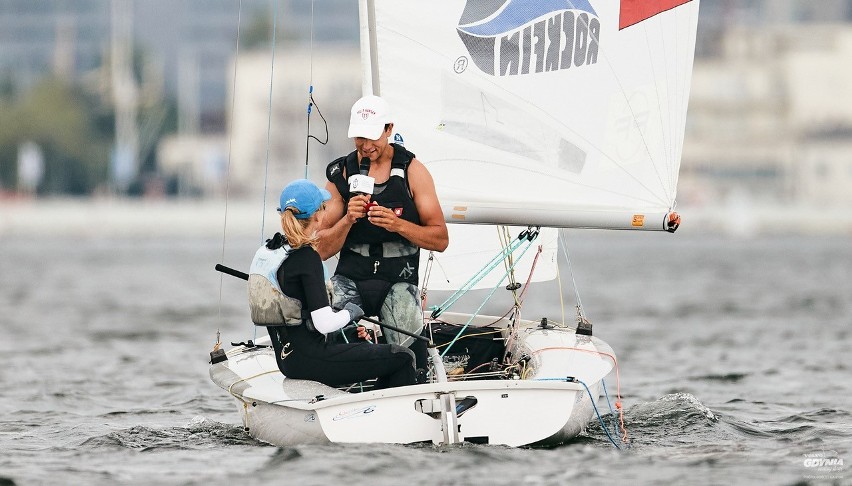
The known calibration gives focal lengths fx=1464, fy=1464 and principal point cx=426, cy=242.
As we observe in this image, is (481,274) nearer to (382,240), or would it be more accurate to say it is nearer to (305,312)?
(382,240)

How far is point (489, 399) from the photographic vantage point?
29.7 ft

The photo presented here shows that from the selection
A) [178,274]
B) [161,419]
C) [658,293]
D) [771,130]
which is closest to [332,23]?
[771,130]

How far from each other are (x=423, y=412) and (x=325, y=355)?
29.9 inches

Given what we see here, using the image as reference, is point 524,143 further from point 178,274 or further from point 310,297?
point 178,274

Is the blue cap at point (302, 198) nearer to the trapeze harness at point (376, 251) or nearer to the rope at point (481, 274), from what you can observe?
the trapeze harness at point (376, 251)

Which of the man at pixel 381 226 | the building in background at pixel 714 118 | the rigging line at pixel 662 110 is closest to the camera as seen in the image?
the man at pixel 381 226

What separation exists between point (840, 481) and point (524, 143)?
355 cm

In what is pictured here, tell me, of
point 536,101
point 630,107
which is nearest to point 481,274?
point 536,101

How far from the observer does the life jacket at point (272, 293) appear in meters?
9.08

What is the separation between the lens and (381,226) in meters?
9.38

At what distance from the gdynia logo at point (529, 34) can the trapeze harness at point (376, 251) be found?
4.97 feet

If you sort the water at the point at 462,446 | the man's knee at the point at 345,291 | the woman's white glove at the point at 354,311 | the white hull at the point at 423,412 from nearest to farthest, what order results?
1. the water at the point at 462,446
2. the white hull at the point at 423,412
3. the woman's white glove at the point at 354,311
4. the man's knee at the point at 345,291

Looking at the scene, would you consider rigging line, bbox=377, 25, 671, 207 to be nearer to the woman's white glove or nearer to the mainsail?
the mainsail

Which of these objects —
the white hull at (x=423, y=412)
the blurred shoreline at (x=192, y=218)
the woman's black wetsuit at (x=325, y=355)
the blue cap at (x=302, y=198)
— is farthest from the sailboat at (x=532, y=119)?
the blurred shoreline at (x=192, y=218)
